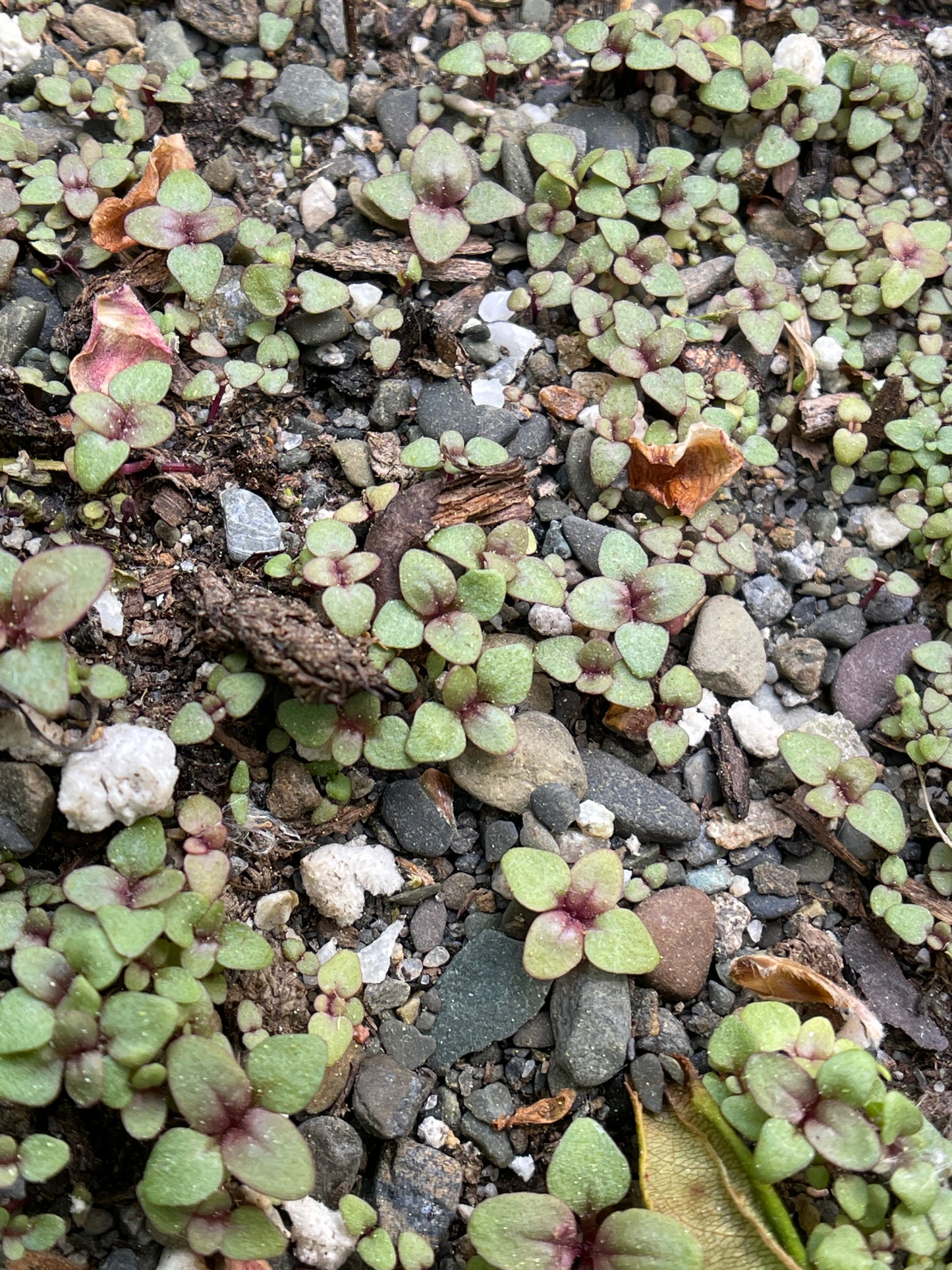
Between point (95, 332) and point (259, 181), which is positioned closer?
point (95, 332)

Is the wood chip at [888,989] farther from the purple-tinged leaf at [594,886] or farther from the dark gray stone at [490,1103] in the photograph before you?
the dark gray stone at [490,1103]

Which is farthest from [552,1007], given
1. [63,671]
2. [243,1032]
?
[63,671]

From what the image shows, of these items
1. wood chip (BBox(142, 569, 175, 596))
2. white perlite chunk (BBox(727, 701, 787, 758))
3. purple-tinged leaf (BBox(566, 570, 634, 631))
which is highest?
purple-tinged leaf (BBox(566, 570, 634, 631))

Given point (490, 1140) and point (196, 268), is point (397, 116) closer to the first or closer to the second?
point (196, 268)

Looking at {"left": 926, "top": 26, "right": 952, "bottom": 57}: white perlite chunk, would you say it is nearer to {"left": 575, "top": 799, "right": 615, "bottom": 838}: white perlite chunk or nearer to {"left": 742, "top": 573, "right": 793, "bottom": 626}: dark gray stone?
{"left": 742, "top": 573, "right": 793, "bottom": 626}: dark gray stone

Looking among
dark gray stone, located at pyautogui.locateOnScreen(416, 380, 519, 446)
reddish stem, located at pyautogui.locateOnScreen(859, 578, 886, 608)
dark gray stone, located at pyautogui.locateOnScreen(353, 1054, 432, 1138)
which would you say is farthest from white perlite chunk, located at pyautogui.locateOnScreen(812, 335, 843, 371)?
dark gray stone, located at pyautogui.locateOnScreen(353, 1054, 432, 1138)

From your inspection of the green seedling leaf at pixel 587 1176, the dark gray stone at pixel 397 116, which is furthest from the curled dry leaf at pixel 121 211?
the green seedling leaf at pixel 587 1176

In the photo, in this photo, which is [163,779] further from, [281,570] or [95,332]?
[95,332]
